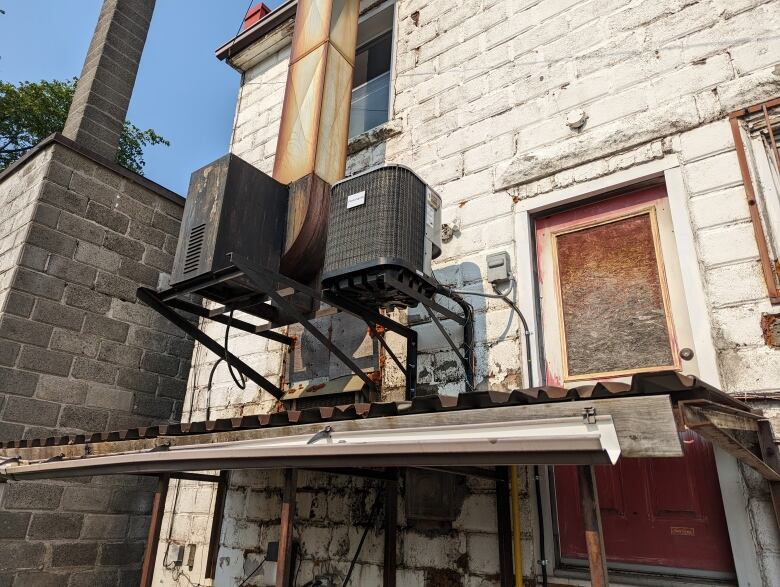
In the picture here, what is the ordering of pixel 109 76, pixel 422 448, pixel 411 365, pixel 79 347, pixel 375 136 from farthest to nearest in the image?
pixel 109 76
pixel 79 347
pixel 375 136
pixel 411 365
pixel 422 448

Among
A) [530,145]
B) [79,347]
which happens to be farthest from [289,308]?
[79,347]

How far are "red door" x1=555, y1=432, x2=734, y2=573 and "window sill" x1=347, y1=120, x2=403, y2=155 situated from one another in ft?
12.8

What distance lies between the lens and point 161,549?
575cm

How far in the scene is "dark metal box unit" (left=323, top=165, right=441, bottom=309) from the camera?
11.8ft

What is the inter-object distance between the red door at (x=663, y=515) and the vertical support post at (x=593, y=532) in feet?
4.56

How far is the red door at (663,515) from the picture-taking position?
3100mm

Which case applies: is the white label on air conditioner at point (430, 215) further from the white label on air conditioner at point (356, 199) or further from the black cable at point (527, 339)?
the black cable at point (527, 339)

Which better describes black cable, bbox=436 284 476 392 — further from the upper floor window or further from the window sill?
the upper floor window

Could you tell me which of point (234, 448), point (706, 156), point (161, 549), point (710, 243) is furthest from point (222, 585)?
point (706, 156)

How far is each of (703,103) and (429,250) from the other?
7.10ft

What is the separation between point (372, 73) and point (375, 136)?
1.38 meters

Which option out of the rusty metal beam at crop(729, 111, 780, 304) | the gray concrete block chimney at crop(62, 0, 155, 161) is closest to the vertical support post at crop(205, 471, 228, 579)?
the rusty metal beam at crop(729, 111, 780, 304)

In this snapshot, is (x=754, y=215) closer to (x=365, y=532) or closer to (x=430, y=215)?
(x=430, y=215)

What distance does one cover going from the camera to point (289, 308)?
12.9 ft
